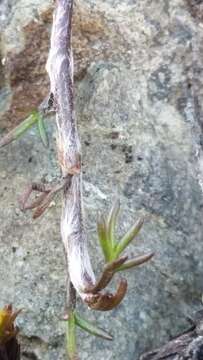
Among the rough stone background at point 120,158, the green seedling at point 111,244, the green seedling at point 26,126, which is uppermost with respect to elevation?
the green seedling at point 26,126

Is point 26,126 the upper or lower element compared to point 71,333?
upper

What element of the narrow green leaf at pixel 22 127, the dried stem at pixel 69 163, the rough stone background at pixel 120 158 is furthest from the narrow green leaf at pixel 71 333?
the narrow green leaf at pixel 22 127

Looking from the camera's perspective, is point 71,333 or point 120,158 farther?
point 120,158

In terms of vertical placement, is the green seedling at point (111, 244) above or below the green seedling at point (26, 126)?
below

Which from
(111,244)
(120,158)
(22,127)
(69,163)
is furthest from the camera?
(120,158)

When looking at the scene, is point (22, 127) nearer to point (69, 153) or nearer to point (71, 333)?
point (69, 153)

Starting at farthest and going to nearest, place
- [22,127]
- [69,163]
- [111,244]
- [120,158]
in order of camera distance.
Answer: [120,158], [22,127], [69,163], [111,244]

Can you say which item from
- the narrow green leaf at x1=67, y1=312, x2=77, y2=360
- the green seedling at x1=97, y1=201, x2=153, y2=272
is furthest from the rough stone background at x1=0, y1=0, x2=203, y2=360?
the green seedling at x1=97, y1=201, x2=153, y2=272

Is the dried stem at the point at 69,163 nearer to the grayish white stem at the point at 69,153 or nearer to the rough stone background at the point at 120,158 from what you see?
the grayish white stem at the point at 69,153

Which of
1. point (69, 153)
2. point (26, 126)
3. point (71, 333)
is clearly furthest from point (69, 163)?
point (71, 333)
